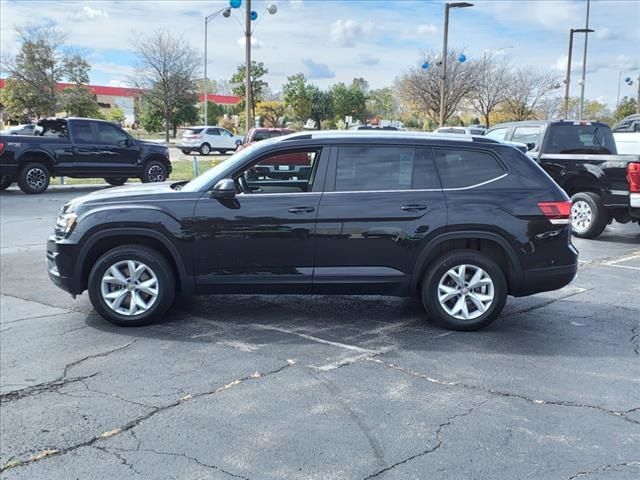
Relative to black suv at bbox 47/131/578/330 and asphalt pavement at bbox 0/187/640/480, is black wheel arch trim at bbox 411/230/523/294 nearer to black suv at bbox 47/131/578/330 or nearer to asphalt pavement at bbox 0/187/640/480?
black suv at bbox 47/131/578/330

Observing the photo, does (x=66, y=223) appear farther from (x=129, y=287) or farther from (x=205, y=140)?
(x=205, y=140)

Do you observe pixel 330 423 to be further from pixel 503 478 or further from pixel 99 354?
Result: pixel 99 354

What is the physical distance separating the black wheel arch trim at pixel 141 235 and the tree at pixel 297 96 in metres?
53.0

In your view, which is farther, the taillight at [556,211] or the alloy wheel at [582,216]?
the alloy wheel at [582,216]

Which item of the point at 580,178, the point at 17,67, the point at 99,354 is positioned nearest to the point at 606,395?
the point at 99,354

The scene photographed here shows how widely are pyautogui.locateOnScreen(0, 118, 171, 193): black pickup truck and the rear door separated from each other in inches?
505

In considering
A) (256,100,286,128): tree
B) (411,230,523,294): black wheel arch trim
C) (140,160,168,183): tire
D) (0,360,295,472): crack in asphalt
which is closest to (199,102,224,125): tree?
(256,100,286,128): tree

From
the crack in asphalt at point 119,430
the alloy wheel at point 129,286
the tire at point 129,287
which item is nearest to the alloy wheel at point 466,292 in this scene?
the crack in asphalt at point 119,430

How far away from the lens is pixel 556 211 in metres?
5.61

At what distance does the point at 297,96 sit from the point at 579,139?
47645 millimetres

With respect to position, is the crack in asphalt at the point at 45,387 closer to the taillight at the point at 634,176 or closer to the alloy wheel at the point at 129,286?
the alloy wheel at the point at 129,286

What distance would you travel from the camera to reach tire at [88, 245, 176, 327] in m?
5.59

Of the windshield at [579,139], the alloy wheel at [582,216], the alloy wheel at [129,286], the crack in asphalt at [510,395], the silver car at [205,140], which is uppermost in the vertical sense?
the silver car at [205,140]

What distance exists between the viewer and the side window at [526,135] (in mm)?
11781
